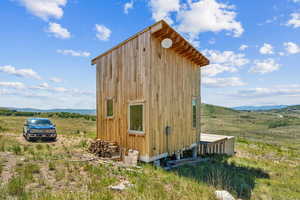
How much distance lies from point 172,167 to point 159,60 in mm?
4644

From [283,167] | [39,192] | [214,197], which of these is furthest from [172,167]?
[283,167]

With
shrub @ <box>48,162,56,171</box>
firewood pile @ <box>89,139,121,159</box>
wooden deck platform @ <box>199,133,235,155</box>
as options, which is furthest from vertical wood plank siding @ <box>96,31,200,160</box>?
shrub @ <box>48,162,56,171</box>

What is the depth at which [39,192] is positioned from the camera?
4.21 m

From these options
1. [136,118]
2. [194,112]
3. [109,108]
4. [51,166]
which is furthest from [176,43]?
[51,166]


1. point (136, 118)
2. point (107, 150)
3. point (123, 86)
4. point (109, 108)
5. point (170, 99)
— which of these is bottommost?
point (107, 150)

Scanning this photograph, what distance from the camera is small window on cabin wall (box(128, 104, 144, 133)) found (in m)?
7.65

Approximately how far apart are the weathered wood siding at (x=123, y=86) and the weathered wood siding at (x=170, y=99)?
13.4 inches

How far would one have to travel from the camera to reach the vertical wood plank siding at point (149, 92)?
7.39 m

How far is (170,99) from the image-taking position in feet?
27.7

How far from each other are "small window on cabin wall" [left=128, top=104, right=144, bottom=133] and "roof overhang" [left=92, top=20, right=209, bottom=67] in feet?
9.97

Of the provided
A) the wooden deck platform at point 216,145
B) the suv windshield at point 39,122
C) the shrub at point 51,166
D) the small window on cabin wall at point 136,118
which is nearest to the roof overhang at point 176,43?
the small window on cabin wall at point 136,118

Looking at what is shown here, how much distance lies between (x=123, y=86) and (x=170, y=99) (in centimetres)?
228

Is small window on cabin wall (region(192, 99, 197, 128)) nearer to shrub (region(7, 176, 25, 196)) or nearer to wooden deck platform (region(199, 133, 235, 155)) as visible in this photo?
wooden deck platform (region(199, 133, 235, 155))

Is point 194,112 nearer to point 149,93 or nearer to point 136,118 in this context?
point 136,118
